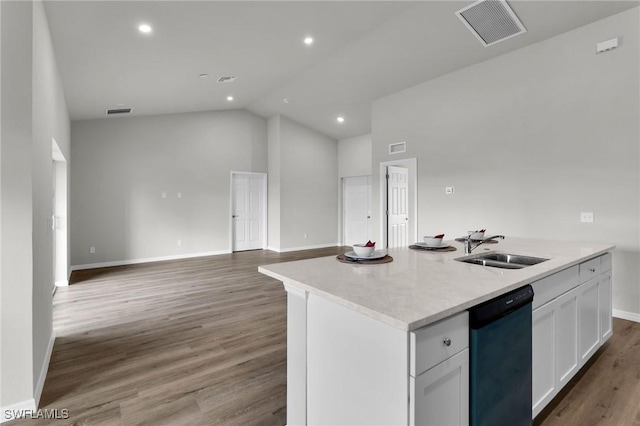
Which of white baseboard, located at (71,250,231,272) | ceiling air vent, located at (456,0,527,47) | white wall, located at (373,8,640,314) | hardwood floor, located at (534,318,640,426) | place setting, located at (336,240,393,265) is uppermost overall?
ceiling air vent, located at (456,0,527,47)

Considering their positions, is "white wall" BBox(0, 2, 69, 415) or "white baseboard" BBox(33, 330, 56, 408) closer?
"white wall" BBox(0, 2, 69, 415)

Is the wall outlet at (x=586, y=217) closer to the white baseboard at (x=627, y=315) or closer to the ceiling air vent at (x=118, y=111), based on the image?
the white baseboard at (x=627, y=315)

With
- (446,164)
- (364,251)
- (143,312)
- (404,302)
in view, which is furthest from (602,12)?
(143,312)

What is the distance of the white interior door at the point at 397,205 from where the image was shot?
6.04 metres

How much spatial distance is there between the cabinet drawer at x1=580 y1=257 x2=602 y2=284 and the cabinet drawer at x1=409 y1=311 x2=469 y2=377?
4.74ft

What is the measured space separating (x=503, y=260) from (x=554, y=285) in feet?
1.74

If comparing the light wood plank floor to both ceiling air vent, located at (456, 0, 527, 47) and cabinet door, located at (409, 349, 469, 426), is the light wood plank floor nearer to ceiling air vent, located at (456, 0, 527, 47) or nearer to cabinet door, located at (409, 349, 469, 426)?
cabinet door, located at (409, 349, 469, 426)

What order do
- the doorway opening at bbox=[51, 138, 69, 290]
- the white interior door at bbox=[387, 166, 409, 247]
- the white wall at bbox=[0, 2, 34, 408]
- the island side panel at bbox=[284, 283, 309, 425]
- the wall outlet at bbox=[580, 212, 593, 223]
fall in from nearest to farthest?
1. the island side panel at bbox=[284, 283, 309, 425]
2. the white wall at bbox=[0, 2, 34, 408]
3. the wall outlet at bbox=[580, 212, 593, 223]
4. the doorway opening at bbox=[51, 138, 69, 290]
5. the white interior door at bbox=[387, 166, 409, 247]

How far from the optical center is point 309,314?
1.48 metres

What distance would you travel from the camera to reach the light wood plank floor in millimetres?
1869

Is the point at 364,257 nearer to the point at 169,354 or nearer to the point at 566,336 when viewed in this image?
the point at 566,336

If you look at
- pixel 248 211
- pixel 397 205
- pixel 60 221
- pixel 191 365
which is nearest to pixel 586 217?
pixel 397 205

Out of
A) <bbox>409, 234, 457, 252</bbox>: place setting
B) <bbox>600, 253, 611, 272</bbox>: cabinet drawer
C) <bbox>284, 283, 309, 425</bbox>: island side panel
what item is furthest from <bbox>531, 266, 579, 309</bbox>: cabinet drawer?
<bbox>284, 283, 309, 425</bbox>: island side panel

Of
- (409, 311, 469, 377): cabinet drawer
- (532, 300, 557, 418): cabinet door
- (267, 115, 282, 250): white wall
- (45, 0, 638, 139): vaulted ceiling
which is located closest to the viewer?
(409, 311, 469, 377): cabinet drawer
